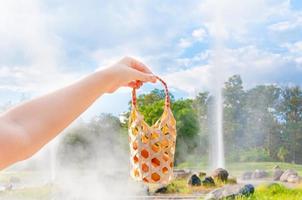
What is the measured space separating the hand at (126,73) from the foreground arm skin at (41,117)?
2cm

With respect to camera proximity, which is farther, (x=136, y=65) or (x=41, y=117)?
(x=136, y=65)

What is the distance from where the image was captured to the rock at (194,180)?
2.78 m

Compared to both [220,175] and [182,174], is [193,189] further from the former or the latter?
[220,175]

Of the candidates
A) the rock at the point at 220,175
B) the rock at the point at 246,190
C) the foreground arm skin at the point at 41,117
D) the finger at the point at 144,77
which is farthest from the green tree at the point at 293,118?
the foreground arm skin at the point at 41,117

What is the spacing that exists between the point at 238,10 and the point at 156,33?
64cm

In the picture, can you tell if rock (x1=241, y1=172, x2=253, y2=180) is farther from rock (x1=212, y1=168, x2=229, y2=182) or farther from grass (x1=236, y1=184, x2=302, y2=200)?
grass (x1=236, y1=184, x2=302, y2=200)

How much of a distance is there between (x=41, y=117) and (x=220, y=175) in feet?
8.90

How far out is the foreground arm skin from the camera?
23 cm

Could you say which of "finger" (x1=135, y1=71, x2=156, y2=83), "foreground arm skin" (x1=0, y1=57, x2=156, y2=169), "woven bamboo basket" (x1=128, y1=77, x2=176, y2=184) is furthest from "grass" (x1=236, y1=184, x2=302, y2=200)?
"foreground arm skin" (x1=0, y1=57, x2=156, y2=169)

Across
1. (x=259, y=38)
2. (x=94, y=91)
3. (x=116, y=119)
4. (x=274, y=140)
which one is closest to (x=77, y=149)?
(x=116, y=119)

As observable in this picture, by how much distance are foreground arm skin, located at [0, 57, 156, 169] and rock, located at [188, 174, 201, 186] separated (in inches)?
101

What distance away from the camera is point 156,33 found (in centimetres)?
279

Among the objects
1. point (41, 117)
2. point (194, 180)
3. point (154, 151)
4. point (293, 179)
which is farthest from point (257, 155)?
point (41, 117)

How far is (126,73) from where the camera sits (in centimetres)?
31
